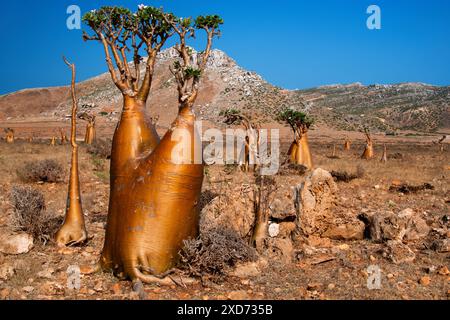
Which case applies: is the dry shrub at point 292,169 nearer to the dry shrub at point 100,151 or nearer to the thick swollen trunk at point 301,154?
the thick swollen trunk at point 301,154

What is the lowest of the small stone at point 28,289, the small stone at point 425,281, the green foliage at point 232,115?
the small stone at point 425,281

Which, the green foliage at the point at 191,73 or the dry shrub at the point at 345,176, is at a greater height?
the green foliage at the point at 191,73

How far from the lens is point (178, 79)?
15.2ft

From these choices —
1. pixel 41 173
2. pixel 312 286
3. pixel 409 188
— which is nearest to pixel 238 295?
pixel 312 286

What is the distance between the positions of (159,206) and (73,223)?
1.86m

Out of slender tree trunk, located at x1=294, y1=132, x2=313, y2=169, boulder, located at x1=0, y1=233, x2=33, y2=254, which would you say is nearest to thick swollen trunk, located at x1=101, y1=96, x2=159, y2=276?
boulder, located at x1=0, y1=233, x2=33, y2=254

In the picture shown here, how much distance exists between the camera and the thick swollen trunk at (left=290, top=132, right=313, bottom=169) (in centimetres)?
1523

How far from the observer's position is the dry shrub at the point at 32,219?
19.6 ft

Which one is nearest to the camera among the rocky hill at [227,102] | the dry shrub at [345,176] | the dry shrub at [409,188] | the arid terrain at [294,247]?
the arid terrain at [294,247]

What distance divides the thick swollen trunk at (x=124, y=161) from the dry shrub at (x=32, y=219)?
1.41 meters

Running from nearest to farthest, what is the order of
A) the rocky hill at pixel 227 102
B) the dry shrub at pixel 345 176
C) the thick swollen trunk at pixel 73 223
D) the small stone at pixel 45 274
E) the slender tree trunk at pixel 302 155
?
the small stone at pixel 45 274, the thick swollen trunk at pixel 73 223, the dry shrub at pixel 345 176, the slender tree trunk at pixel 302 155, the rocky hill at pixel 227 102

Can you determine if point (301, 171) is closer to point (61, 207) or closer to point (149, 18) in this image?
point (61, 207)

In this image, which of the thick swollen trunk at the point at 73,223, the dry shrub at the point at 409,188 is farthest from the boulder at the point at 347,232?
the dry shrub at the point at 409,188
